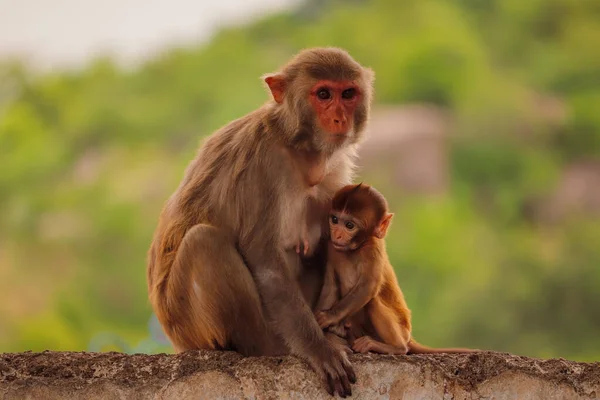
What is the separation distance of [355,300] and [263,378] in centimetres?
45

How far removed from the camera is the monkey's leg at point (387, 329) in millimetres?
3018

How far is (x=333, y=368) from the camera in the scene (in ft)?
9.15

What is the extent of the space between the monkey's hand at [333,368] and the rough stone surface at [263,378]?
29mm

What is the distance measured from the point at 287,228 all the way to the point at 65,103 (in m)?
11.7

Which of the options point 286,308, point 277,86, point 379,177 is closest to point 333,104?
point 277,86

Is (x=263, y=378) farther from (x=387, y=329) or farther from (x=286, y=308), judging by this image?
(x=387, y=329)

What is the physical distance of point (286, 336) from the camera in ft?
9.65

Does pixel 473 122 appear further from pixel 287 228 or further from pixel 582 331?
pixel 287 228

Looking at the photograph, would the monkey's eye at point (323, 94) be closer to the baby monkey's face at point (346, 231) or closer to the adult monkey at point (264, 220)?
the adult monkey at point (264, 220)

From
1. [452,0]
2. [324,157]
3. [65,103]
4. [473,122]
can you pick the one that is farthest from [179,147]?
[324,157]

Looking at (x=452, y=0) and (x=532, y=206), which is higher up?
(x=452, y=0)

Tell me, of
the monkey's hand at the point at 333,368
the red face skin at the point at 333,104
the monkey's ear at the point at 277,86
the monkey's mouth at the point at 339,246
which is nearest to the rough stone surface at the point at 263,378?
the monkey's hand at the point at 333,368

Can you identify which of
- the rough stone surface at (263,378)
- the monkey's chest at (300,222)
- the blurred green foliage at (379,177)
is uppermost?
the blurred green foliage at (379,177)

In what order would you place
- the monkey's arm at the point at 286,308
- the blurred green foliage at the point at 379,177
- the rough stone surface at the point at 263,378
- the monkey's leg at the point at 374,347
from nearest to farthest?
1. the rough stone surface at the point at 263,378
2. the monkey's arm at the point at 286,308
3. the monkey's leg at the point at 374,347
4. the blurred green foliage at the point at 379,177
